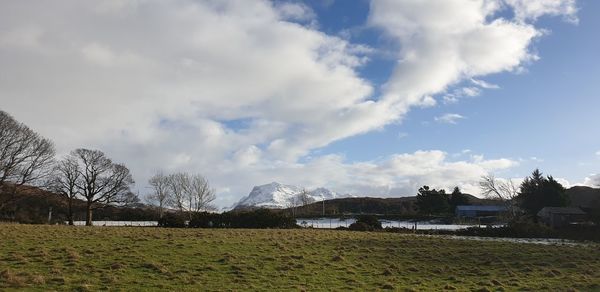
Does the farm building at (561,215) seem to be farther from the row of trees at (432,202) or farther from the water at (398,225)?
the row of trees at (432,202)

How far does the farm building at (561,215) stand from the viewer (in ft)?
234

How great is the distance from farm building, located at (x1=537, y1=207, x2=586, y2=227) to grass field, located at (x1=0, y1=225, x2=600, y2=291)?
4431 centimetres

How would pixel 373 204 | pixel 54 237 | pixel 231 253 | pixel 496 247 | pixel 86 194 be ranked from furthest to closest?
pixel 373 204 < pixel 86 194 < pixel 496 247 < pixel 54 237 < pixel 231 253

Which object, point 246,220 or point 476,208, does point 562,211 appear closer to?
point 476,208

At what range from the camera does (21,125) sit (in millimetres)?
58062

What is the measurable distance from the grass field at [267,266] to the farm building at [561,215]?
44.3m

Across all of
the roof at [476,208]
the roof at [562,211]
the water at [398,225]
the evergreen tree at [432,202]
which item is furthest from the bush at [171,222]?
the roof at [476,208]

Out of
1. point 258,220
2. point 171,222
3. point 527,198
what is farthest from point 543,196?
point 171,222

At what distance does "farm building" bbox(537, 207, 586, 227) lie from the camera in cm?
7126

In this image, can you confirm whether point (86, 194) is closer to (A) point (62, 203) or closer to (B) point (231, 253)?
(A) point (62, 203)

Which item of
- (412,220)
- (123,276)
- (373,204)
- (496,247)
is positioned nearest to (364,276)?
(123,276)

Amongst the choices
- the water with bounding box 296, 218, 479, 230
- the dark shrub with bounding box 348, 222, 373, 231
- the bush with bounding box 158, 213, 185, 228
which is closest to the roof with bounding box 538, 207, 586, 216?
the water with bounding box 296, 218, 479, 230

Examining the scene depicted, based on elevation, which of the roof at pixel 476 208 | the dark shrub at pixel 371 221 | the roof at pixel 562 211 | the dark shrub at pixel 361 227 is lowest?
the dark shrub at pixel 361 227

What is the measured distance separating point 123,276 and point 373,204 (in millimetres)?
139152
